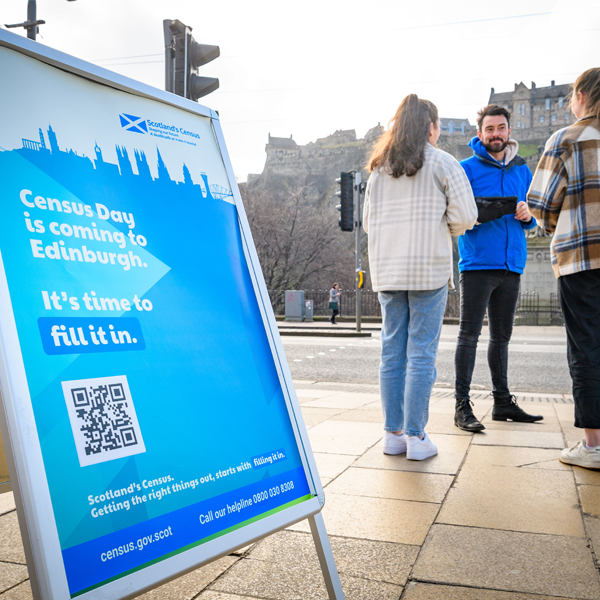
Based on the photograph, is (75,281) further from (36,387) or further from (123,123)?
(123,123)

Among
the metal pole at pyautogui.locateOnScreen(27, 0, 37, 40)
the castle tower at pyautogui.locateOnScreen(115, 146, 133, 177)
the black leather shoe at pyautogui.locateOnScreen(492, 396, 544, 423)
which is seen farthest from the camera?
the metal pole at pyautogui.locateOnScreen(27, 0, 37, 40)

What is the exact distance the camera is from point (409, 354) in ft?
11.0

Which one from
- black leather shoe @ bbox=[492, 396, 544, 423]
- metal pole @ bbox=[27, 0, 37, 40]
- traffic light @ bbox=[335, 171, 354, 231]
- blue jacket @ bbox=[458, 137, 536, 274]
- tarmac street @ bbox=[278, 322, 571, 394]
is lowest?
tarmac street @ bbox=[278, 322, 571, 394]

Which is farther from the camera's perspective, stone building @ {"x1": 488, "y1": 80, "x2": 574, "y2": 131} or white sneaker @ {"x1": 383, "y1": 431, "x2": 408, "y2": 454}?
stone building @ {"x1": 488, "y1": 80, "x2": 574, "y2": 131}

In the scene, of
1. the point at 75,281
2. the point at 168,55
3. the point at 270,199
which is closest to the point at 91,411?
the point at 75,281

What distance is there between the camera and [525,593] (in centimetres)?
177

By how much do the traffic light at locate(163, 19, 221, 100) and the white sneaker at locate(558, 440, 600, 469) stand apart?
3.98m

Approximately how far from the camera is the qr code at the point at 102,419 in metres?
1.26

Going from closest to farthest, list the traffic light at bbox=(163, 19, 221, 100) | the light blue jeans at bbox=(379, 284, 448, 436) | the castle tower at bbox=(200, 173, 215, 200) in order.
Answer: the castle tower at bbox=(200, 173, 215, 200), the light blue jeans at bbox=(379, 284, 448, 436), the traffic light at bbox=(163, 19, 221, 100)

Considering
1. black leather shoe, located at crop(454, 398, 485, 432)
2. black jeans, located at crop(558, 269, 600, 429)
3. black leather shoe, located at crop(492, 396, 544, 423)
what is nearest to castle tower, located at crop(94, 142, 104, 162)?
black jeans, located at crop(558, 269, 600, 429)

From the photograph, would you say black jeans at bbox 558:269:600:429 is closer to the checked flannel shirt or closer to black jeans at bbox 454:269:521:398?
the checked flannel shirt

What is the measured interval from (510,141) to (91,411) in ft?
12.7

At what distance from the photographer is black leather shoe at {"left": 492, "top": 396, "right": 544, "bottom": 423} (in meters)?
4.46

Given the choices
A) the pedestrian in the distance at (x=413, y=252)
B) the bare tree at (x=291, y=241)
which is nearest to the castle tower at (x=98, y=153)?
the pedestrian in the distance at (x=413, y=252)
